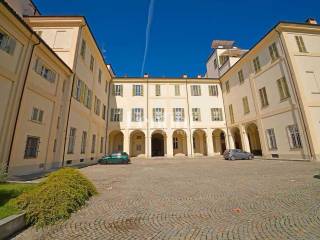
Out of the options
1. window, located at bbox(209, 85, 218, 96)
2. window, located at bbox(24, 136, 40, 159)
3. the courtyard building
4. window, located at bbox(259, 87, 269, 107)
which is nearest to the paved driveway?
the courtyard building

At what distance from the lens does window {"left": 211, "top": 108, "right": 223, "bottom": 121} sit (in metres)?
26.1

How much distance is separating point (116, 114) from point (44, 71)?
14.2 m

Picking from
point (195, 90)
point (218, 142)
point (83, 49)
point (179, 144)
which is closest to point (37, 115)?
point (83, 49)

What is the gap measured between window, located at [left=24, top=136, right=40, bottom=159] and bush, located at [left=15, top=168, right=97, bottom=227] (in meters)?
6.18

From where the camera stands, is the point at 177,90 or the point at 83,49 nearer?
the point at 83,49

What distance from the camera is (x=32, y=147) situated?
32.6 ft

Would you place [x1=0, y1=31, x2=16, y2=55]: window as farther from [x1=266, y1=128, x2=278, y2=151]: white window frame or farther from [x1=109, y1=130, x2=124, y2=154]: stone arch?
[x1=266, y1=128, x2=278, y2=151]: white window frame

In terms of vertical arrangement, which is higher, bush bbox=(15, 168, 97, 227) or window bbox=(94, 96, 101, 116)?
window bbox=(94, 96, 101, 116)

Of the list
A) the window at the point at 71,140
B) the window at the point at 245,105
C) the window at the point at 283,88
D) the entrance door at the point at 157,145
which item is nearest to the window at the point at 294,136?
the window at the point at 283,88

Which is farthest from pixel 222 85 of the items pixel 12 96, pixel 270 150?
pixel 12 96

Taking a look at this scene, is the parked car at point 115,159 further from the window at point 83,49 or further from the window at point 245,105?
the window at point 245,105

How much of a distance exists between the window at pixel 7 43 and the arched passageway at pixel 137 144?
65.5 feet

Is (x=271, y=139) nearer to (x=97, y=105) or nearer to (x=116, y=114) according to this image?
(x=97, y=105)

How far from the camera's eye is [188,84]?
89.1ft
